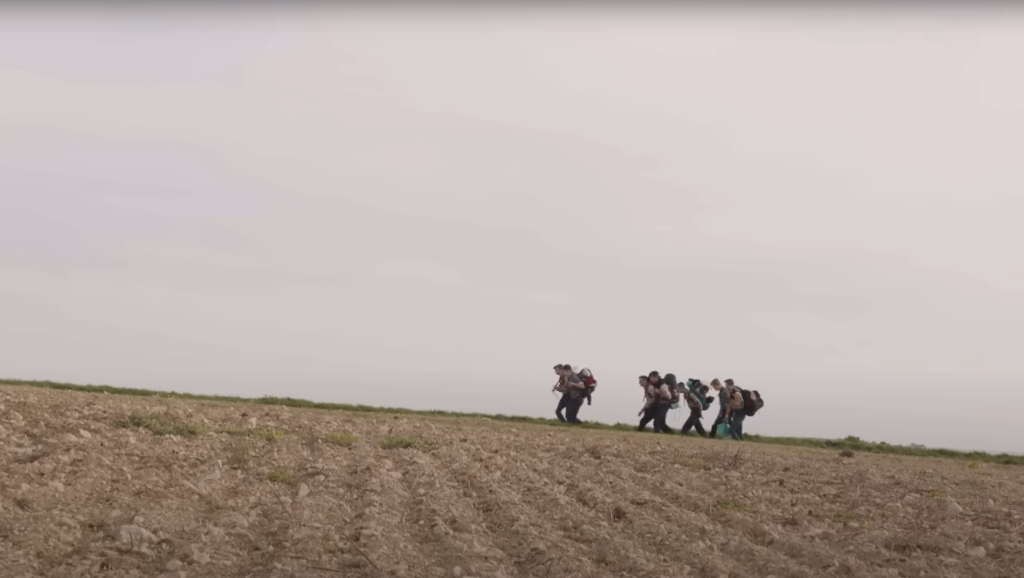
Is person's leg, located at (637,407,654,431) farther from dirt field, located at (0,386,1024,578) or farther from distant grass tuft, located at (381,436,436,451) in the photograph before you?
distant grass tuft, located at (381,436,436,451)

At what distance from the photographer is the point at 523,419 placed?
21828 mm

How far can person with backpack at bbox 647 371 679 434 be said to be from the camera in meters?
21.7

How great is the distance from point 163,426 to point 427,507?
4426 mm

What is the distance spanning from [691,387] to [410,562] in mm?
15561

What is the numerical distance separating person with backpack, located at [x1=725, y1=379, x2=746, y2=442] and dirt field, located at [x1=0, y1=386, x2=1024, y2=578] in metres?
7.48

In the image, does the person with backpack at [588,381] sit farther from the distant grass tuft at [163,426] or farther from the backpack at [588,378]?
the distant grass tuft at [163,426]

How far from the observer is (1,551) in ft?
24.1

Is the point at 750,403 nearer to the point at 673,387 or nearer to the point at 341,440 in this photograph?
the point at 673,387

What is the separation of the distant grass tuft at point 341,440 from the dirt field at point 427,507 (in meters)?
0.06

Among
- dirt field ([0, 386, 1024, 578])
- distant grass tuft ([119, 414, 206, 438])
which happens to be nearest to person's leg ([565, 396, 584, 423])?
dirt field ([0, 386, 1024, 578])

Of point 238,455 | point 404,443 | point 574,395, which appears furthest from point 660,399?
point 238,455

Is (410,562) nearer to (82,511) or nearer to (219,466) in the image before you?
(82,511)

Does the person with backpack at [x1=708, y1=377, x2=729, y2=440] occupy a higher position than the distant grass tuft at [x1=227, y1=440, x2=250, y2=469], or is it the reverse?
the person with backpack at [x1=708, y1=377, x2=729, y2=440]

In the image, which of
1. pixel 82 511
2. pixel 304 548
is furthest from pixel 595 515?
pixel 82 511
